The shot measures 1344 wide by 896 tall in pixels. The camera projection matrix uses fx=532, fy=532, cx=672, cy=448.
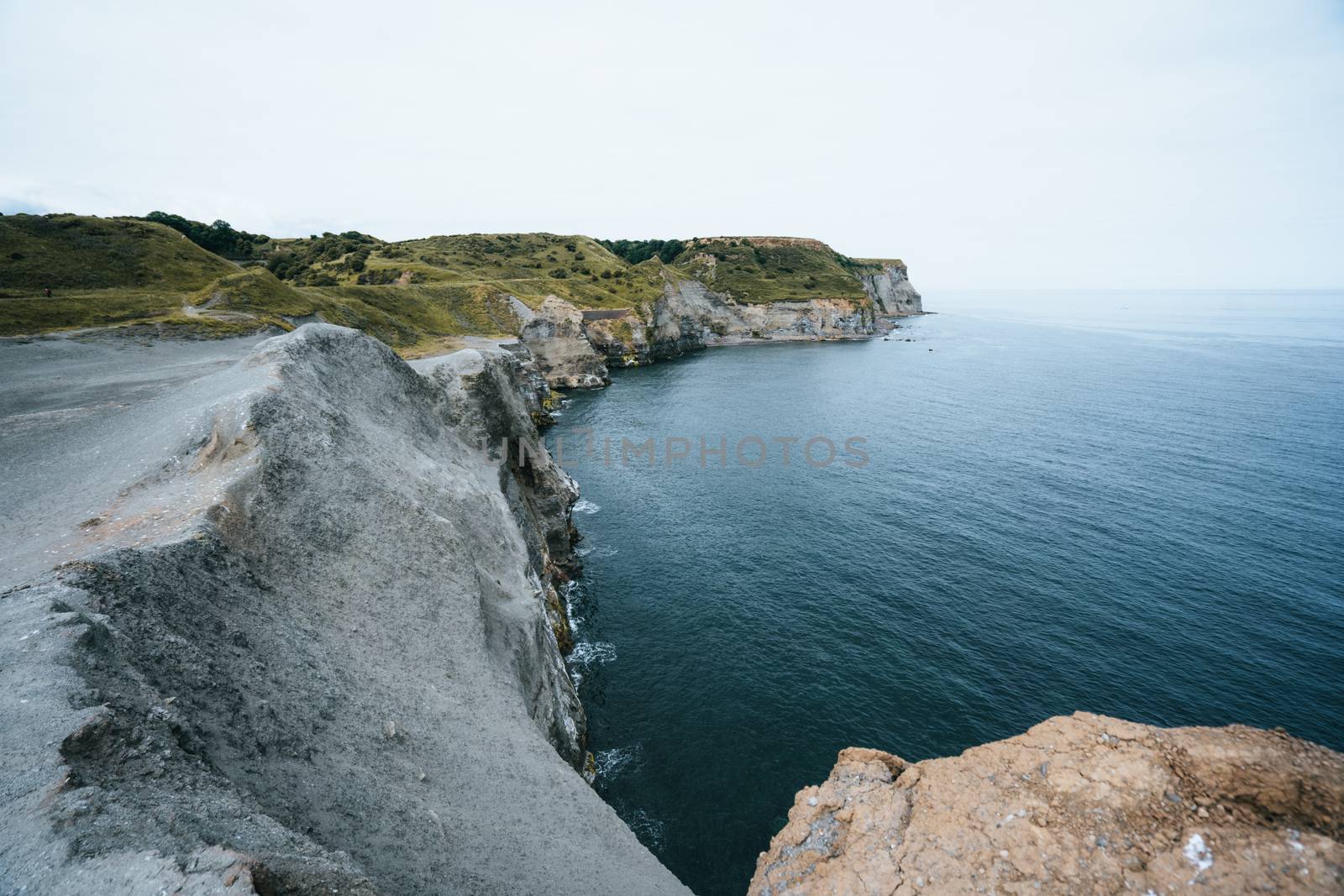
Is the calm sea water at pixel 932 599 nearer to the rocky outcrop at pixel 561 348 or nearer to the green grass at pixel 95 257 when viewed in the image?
the rocky outcrop at pixel 561 348

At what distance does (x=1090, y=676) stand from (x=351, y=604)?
4050 centimetres

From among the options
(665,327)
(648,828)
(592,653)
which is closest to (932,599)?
(592,653)

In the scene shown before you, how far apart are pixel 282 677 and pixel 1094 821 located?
2045 cm

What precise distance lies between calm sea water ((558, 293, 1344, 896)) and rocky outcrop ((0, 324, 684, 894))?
776 cm

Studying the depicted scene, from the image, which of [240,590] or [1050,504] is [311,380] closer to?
[240,590]

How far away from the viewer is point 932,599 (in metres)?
40.3

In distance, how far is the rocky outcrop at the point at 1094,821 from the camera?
1037 centimetres

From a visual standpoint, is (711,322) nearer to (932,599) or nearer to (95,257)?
(95,257)

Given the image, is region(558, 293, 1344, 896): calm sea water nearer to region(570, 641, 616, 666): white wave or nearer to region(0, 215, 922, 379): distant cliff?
region(570, 641, 616, 666): white wave

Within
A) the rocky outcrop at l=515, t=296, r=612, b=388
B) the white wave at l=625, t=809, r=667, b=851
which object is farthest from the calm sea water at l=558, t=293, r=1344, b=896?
the rocky outcrop at l=515, t=296, r=612, b=388

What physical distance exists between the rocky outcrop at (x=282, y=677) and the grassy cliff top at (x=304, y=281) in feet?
113

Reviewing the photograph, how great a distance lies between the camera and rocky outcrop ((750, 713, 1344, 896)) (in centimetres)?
1037

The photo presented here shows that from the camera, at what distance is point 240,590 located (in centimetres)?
1559

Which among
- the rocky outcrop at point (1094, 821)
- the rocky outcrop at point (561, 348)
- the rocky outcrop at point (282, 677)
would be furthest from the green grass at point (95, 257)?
the rocky outcrop at point (1094, 821)
